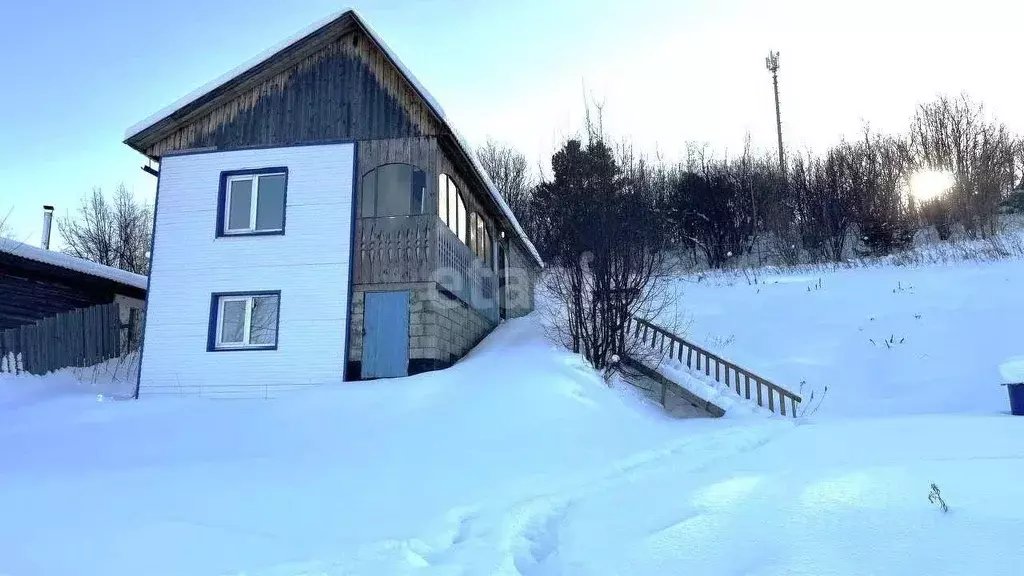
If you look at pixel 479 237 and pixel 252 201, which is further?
pixel 479 237

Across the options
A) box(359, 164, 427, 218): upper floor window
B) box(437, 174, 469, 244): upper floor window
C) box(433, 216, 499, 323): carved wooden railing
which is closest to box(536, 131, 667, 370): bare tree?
box(433, 216, 499, 323): carved wooden railing

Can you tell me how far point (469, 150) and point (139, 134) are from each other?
6901mm

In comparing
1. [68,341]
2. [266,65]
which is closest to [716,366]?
[266,65]

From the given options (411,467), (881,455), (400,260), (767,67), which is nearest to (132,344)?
(400,260)

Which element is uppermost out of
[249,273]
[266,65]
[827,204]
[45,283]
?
[827,204]

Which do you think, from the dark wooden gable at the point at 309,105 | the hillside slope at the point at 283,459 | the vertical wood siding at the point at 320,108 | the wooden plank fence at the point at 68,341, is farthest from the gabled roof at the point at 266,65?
the hillside slope at the point at 283,459

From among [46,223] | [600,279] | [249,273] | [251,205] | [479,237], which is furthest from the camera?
[46,223]

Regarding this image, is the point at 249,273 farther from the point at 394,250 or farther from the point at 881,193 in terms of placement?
the point at 881,193

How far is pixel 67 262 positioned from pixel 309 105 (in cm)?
741

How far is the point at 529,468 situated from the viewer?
6957 mm

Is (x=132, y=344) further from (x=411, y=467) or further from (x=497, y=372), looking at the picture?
(x=411, y=467)

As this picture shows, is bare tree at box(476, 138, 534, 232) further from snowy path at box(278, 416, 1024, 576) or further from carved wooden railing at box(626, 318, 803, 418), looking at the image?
snowy path at box(278, 416, 1024, 576)

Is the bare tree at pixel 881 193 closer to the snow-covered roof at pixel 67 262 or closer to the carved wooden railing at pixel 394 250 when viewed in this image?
the carved wooden railing at pixel 394 250

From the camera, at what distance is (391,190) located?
12672mm
